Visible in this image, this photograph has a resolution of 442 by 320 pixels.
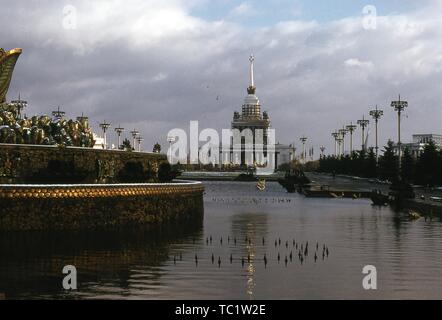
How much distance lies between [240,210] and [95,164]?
65.1ft

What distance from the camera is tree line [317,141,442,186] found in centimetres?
8169

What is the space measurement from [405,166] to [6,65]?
59982 millimetres

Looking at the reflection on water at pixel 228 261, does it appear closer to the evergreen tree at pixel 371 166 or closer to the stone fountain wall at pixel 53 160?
the stone fountain wall at pixel 53 160

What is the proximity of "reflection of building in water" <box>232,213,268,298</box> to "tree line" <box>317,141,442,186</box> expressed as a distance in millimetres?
25205

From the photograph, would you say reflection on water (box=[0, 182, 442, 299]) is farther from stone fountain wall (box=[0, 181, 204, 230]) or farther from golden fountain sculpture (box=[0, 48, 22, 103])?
golden fountain sculpture (box=[0, 48, 22, 103])

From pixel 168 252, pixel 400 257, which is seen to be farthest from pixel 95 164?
pixel 400 257

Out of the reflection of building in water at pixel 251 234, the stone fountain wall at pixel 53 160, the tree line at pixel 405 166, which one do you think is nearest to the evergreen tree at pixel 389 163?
the tree line at pixel 405 166

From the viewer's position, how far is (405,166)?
298 feet

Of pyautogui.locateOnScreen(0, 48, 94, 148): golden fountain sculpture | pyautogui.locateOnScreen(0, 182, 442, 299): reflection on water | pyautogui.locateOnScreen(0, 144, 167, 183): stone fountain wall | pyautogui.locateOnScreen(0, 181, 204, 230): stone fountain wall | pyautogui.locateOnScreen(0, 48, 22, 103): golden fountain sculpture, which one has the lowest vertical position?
pyautogui.locateOnScreen(0, 182, 442, 299): reflection on water

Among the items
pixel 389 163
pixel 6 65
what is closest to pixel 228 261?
pixel 6 65

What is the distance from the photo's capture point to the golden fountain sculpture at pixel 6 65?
49.5 metres

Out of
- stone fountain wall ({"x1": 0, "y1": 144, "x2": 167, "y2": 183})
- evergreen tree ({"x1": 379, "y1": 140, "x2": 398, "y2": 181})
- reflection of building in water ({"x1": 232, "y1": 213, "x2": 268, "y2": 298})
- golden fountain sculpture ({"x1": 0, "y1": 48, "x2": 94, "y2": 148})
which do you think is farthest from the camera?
evergreen tree ({"x1": 379, "y1": 140, "x2": 398, "y2": 181})

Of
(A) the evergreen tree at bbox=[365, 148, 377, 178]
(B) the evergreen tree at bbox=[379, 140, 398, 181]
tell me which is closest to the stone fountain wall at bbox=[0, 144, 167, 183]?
(B) the evergreen tree at bbox=[379, 140, 398, 181]

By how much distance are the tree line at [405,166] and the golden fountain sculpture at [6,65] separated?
40.7 m
